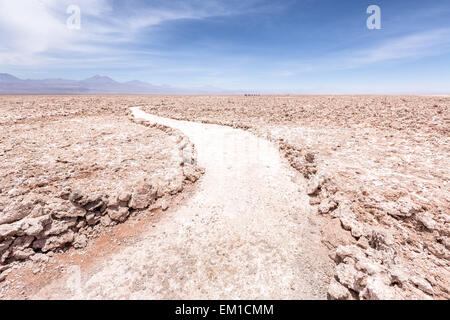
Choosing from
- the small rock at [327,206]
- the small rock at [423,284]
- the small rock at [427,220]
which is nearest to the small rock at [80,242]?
the small rock at [327,206]

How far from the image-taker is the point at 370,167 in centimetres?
866

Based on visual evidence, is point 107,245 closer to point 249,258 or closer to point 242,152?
point 249,258

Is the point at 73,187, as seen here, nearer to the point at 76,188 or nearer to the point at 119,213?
the point at 76,188

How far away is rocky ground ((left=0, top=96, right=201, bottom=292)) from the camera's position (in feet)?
18.2

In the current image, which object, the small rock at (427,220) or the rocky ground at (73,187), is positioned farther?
the rocky ground at (73,187)

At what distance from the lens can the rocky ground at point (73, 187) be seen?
556 centimetres

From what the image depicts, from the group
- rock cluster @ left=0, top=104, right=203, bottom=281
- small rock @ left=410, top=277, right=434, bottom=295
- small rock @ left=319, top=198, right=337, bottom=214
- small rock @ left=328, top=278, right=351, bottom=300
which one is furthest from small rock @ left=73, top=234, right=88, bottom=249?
small rock @ left=410, top=277, right=434, bottom=295

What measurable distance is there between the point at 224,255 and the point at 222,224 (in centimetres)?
124

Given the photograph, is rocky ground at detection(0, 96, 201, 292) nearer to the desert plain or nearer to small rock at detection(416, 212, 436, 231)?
the desert plain

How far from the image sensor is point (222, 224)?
6.61 m

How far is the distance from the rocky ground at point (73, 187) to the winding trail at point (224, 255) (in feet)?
4.16

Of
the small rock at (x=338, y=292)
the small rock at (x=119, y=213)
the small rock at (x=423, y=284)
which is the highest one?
the small rock at (x=119, y=213)

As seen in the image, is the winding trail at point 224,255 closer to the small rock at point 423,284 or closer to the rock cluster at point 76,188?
the rock cluster at point 76,188

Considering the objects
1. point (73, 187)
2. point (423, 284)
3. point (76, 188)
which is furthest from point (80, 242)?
point (423, 284)
